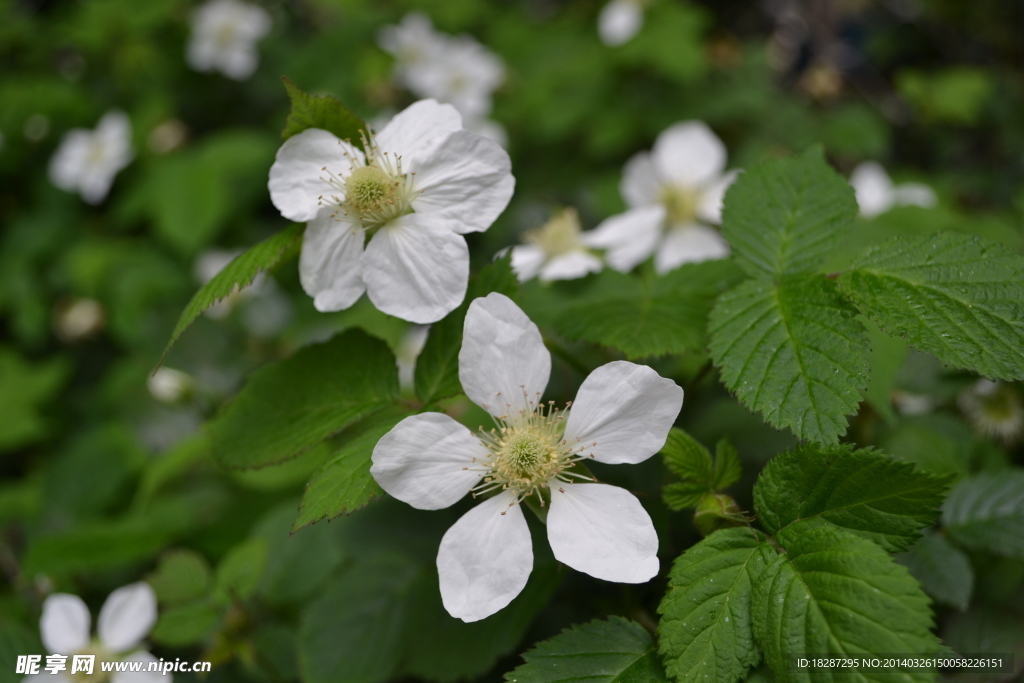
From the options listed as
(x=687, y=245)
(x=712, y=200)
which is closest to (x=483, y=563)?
(x=687, y=245)

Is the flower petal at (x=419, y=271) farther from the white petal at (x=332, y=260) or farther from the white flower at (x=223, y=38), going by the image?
the white flower at (x=223, y=38)

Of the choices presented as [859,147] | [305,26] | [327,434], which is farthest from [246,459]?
[305,26]

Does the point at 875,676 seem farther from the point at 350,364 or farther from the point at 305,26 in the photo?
the point at 305,26

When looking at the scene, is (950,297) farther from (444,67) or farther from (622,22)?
(444,67)

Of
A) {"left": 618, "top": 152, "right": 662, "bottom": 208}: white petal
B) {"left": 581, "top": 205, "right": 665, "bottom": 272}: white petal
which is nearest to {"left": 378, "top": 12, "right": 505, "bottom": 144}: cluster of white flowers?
{"left": 618, "top": 152, "right": 662, "bottom": 208}: white petal

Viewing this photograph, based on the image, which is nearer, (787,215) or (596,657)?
(596,657)

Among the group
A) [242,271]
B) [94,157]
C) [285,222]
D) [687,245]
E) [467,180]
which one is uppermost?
[467,180]

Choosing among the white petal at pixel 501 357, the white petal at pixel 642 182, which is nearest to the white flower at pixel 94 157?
the white petal at pixel 642 182
